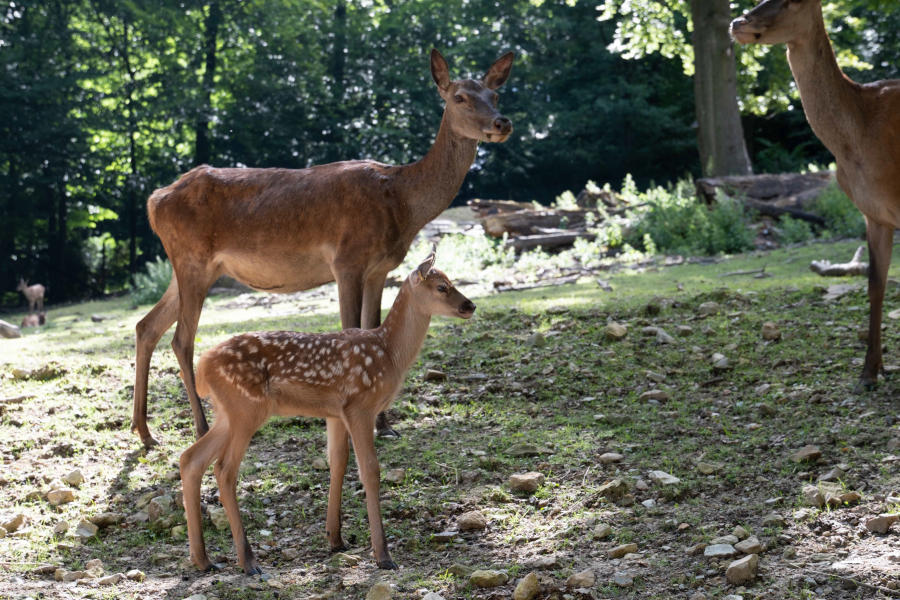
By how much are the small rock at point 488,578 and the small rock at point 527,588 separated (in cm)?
15

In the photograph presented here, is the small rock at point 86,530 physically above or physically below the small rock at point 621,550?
below

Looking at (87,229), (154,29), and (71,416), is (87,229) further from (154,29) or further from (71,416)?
(71,416)

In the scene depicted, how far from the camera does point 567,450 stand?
590 cm

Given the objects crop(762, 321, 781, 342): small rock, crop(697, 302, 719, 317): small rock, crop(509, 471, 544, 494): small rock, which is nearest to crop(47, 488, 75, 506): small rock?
crop(509, 471, 544, 494): small rock

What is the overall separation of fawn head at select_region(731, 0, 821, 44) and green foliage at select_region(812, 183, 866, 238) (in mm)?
7227

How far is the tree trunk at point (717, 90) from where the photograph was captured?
1762cm

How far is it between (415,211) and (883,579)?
12.2ft

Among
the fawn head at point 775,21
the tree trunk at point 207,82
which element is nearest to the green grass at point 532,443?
the fawn head at point 775,21

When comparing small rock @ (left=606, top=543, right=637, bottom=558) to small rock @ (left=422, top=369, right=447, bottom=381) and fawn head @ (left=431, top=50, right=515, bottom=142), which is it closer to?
fawn head @ (left=431, top=50, right=515, bottom=142)

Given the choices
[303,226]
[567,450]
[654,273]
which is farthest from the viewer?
[654,273]

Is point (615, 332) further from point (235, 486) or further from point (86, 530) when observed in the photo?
point (86, 530)

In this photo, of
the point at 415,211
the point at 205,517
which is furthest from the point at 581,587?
the point at 415,211

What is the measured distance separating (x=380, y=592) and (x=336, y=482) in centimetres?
82

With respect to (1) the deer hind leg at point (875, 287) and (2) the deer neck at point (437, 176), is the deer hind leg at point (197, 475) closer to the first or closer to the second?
(2) the deer neck at point (437, 176)
